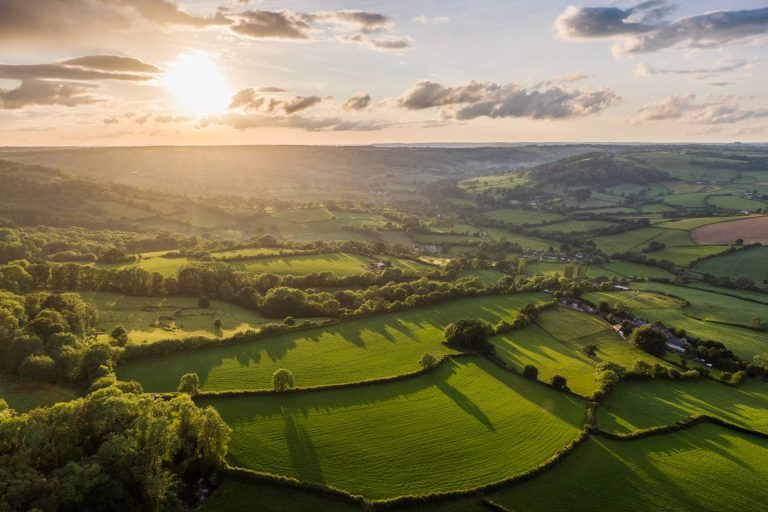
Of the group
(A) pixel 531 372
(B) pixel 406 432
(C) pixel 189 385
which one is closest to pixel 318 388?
(B) pixel 406 432

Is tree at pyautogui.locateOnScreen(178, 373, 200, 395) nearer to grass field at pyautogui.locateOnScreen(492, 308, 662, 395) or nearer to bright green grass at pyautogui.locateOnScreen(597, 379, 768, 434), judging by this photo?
grass field at pyautogui.locateOnScreen(492, 308, 662, 395)

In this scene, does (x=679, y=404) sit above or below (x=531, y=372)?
below

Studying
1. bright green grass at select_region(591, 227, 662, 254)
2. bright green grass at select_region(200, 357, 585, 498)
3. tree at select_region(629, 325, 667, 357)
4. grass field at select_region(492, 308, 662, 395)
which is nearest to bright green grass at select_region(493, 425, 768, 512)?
bright green grass at select_region(200, 357, 585, 498)

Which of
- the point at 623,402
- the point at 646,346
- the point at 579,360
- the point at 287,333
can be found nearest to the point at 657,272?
the point at 646,346

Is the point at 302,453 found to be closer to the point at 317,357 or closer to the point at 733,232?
the point at 317,357

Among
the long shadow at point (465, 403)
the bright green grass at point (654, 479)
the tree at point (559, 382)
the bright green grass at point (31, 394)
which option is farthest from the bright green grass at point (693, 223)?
the bright green grass at point (31, 394)

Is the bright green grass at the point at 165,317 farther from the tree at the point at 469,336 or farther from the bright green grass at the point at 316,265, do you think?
the tree at the point at 469,336

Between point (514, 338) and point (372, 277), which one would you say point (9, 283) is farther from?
point (514, 338)
